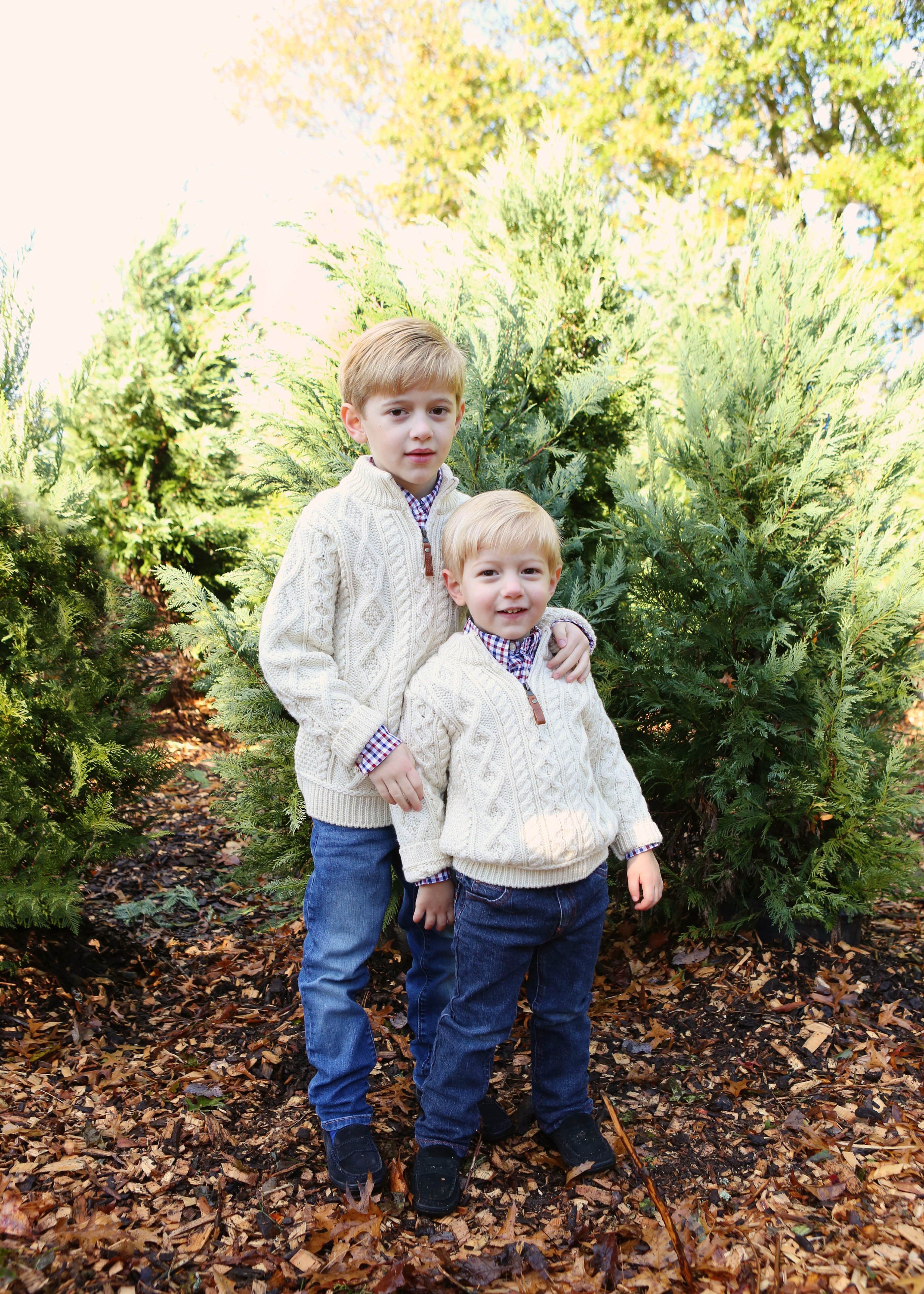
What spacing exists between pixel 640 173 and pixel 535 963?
14083mm

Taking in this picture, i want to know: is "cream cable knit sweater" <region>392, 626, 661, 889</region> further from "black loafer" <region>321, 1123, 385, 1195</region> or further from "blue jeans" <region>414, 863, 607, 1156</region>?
"black loafer" <region>321, 1123, 385, 1195</region>

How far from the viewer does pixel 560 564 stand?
2291mm

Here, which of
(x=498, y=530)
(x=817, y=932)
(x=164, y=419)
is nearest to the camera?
(x=498, y=530)

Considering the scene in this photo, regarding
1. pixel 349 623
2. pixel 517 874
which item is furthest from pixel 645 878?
pixel 349 623

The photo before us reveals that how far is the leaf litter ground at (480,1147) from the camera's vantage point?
1989 mm

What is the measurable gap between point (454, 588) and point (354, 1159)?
148cm

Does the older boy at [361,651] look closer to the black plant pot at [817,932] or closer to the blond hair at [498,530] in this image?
the blond hair at [498,530]

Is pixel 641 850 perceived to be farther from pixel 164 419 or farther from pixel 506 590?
pixel 164 419

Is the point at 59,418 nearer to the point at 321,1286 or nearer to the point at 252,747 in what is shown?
the point at 252,747

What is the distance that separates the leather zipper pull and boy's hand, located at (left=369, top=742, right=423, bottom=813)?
0.32 meters

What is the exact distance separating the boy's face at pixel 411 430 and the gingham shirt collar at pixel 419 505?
57mm

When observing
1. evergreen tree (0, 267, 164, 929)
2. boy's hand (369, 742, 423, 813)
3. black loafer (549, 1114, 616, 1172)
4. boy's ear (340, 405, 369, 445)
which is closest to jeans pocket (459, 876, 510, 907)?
boy's hand (369, 742, 423, 813)

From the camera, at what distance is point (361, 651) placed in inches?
89.8

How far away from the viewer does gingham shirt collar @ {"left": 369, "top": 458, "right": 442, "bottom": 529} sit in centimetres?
236
